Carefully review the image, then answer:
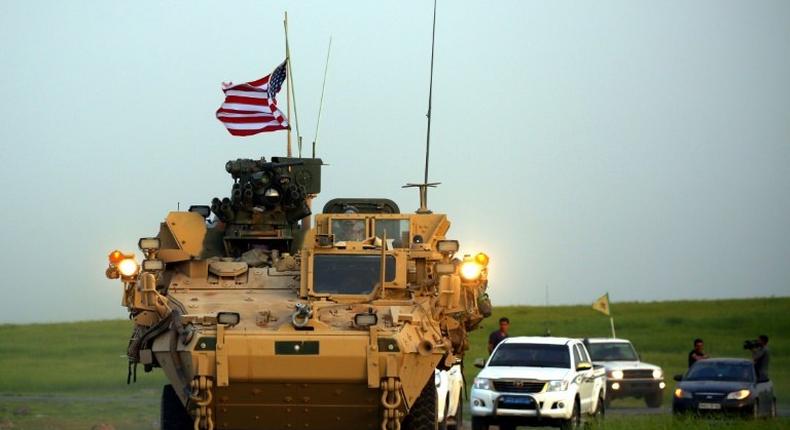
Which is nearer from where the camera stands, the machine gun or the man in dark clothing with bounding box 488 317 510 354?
the machine gun

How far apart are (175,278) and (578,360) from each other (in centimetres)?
933

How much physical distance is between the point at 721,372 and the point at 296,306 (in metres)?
15.3

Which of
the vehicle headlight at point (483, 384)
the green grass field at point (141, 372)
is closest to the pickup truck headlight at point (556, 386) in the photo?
the green grass field at point (141, 372)

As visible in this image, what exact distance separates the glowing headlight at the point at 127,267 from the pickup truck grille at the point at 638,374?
1908cm

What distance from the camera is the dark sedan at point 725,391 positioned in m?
32.8

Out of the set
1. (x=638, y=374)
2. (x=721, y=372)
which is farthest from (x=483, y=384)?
(x=638, y=374)

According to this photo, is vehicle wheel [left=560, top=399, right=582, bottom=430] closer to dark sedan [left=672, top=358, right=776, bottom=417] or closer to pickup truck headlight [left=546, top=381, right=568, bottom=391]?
pickup truck headlight [left=546, top=381, right=568, bottom=391]

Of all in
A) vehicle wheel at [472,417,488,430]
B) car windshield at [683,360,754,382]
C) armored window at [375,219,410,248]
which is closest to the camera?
armored window at [375,219,410,248]

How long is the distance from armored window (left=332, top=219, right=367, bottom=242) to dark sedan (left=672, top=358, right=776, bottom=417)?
9.85 meters

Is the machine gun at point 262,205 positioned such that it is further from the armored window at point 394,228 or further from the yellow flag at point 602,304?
the yellow flag at point 602,304

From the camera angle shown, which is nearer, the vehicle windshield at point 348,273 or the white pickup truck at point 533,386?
the vehicle windshield at point 348,273

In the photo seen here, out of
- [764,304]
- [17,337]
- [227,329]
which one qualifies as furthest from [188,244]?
[764,304]

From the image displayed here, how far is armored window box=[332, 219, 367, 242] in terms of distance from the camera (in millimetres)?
24891

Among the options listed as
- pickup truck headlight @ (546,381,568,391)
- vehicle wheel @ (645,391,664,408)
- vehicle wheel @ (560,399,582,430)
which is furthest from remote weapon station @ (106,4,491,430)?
vehicle wheel @ (645,391,664,408)
